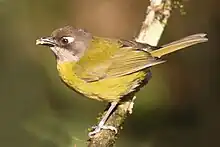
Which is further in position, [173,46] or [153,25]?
[153,25]

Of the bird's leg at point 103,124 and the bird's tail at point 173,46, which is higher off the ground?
the bird's tail at point 173,46

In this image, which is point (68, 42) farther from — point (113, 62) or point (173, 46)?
point (173, 46)

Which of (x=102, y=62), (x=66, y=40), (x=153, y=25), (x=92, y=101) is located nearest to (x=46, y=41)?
(x=66, y=40)

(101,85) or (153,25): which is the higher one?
(153,25)

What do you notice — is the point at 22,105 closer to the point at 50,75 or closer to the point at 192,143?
the point at 50,75

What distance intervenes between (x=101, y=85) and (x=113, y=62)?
16 centimetres

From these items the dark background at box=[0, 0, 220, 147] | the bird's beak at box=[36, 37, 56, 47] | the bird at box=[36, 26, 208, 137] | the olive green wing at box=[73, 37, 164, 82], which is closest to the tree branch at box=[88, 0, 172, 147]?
the bird at box=[36, 26, 208, 137]

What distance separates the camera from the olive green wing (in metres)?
3.63

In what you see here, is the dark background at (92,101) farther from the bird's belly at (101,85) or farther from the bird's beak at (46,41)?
→ the bird's beak at (46,41)

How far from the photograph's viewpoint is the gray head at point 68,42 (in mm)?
3564

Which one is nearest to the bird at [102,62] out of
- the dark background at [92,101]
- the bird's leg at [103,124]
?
the bird's leg at [103,124]

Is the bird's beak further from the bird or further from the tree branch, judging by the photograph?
the tree branch

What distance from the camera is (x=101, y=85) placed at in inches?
143

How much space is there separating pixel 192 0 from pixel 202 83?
2.87ft
